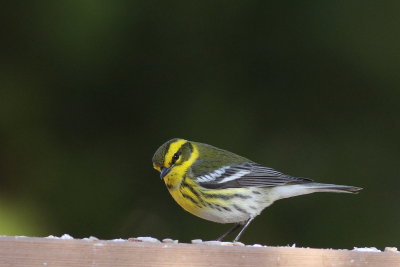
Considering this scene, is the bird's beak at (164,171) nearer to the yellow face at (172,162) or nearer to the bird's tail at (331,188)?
the yellow face at (172,162)

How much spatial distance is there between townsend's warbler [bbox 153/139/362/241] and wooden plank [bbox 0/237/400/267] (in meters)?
1.60

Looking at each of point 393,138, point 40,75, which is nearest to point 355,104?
point 393,138

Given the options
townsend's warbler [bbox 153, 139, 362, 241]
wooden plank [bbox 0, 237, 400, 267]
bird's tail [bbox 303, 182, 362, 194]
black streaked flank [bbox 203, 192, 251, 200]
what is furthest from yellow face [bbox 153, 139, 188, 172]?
wooden plank [bbox 0, 237, 400, 267]

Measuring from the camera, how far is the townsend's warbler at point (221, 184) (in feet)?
14.3

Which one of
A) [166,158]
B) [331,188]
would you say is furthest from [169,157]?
[331,188]

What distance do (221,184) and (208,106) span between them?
134 centimetres

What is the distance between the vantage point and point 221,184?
14.7 ft

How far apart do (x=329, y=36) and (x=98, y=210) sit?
189 centimetres

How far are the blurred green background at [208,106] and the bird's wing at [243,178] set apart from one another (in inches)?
39.9

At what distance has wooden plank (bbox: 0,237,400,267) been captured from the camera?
240 cm

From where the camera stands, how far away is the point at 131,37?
5.61m

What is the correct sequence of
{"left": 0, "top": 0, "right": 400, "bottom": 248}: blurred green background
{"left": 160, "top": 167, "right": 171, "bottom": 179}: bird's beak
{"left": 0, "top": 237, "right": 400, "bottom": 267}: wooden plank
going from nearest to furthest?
{"left": 0, "top": 237, "right": 400, "bottom": 267}: wooden plank
{"left": 160, "top": 167, "right": 171, "bottom": 179}: bird's beak
{"left": 0, "top": 0, "right": 400, "bottom": 248}: blurred green background

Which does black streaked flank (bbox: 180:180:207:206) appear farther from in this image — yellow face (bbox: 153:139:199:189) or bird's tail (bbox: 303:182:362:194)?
bird's tail (bbox: 303:182:362:194)

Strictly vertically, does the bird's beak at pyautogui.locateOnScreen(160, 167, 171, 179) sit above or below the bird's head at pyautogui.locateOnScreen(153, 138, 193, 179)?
below
